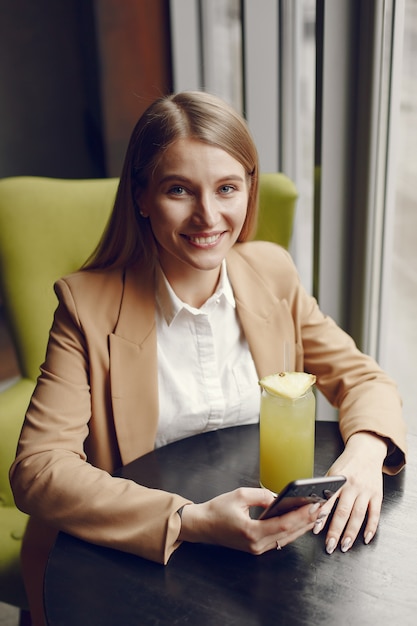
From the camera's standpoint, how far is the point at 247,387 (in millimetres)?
1502

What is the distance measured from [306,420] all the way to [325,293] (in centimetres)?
94

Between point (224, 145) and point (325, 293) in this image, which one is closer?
point (224, 145)

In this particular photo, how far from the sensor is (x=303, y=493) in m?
0.95

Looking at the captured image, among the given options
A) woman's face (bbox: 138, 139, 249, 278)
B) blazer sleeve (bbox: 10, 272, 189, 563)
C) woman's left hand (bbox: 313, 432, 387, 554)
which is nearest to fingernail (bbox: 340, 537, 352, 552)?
woman's left hand (bbox: 313, 432, 387, 554)

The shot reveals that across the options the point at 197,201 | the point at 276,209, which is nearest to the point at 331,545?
the point at 197,201

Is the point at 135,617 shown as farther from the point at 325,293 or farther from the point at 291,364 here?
the point at 325,293

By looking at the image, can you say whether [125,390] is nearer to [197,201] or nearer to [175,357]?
[175,357]

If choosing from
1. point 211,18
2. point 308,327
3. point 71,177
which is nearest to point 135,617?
point 308,327

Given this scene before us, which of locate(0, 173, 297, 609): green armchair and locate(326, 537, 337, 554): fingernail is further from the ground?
locate(0, 173, 297, 609): green armchair

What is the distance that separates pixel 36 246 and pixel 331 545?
1.14m

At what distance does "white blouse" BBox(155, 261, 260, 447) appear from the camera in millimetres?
1431

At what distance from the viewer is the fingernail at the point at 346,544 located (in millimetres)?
1050

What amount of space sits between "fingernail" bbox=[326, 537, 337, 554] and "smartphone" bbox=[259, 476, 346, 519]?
3.2 inches

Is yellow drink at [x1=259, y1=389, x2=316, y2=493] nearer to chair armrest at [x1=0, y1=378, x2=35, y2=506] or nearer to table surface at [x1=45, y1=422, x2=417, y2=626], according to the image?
table surface at [x1=45, y1=422, x2=417, y2=626]
